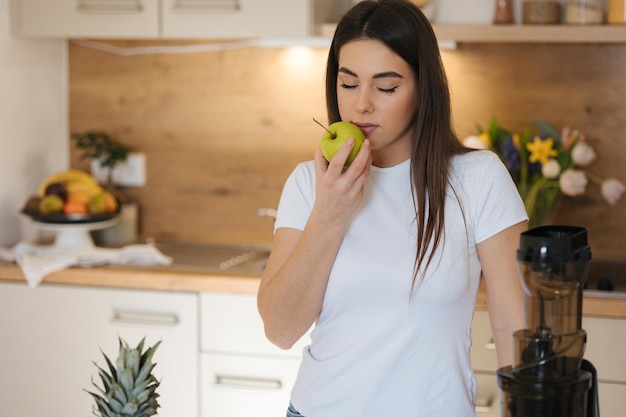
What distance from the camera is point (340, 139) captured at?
159 centimetres

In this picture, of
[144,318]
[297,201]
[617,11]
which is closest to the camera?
[297,201]

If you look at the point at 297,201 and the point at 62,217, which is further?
the point at 62,217

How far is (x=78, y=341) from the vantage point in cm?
279

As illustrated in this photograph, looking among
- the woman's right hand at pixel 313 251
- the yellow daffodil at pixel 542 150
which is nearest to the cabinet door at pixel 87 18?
the yellow daffodil at pixel 542 150

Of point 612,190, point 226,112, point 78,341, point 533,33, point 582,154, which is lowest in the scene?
point 78,341

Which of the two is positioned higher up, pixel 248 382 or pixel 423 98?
pixel 423 98

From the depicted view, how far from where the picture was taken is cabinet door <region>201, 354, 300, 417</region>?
2658mm

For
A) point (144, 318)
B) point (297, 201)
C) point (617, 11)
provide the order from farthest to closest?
point (144, 318) → point (617, 11) → point (297, 201)

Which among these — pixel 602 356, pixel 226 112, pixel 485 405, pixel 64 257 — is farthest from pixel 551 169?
pixel 64 257

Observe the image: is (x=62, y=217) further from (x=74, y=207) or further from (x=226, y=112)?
(x=226, y=112)

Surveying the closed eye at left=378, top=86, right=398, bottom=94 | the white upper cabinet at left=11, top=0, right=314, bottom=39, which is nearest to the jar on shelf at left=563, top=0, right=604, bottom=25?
the white upper cabinet at left=11, top=0, right=314, bottom=39

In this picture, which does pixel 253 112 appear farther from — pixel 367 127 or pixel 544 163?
pixel 367 127

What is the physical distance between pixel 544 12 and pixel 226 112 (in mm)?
1099

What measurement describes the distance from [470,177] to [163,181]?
1817 mm
